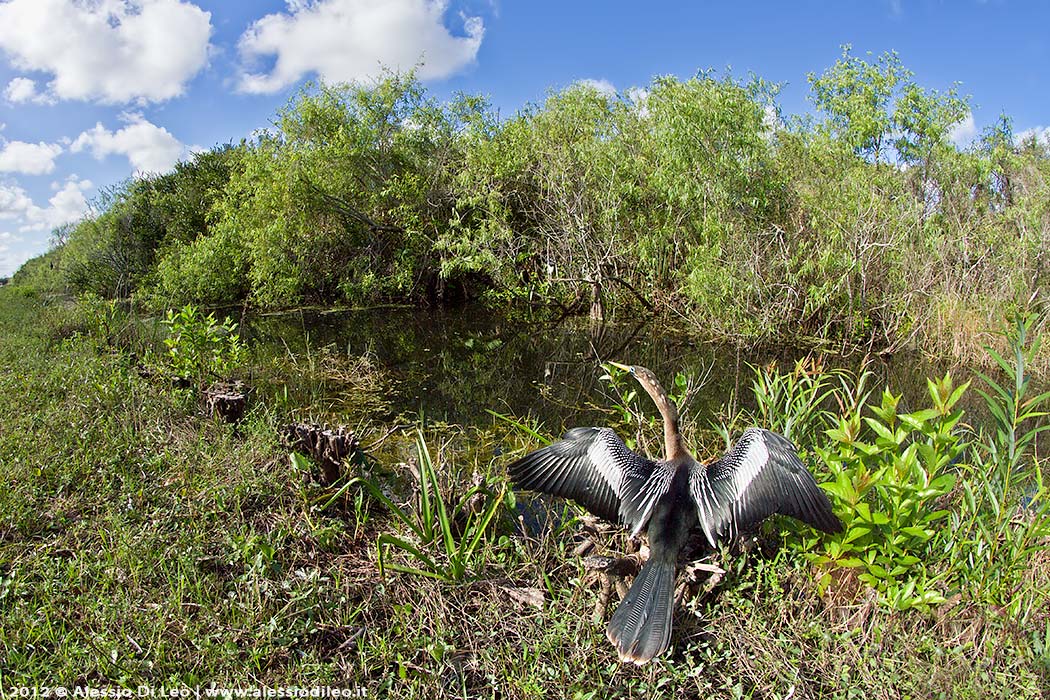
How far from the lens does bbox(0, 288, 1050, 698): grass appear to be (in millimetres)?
2059

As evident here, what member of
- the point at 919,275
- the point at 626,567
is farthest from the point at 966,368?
the point at 626,567

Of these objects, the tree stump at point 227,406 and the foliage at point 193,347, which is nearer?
the tree stump at point 227,406

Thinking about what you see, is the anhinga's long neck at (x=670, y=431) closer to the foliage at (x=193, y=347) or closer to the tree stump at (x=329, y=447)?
the tree stump at (x=329, y=447)

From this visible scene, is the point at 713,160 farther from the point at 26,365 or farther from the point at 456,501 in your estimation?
the point at 26,365

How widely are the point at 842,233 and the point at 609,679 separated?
26.9 feet

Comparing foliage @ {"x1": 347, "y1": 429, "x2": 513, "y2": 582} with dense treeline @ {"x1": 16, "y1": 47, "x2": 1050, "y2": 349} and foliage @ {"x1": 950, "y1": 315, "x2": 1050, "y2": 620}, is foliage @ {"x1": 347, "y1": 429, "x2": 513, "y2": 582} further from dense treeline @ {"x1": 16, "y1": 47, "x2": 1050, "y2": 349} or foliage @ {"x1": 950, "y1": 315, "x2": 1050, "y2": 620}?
dense treeline @ {"x1": 16, "y1": 47, "x2": 1050, "y2": 349}

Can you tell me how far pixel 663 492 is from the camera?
237 centimetres

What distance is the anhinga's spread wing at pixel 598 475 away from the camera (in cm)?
239

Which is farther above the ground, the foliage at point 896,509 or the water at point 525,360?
the water at point 525,360

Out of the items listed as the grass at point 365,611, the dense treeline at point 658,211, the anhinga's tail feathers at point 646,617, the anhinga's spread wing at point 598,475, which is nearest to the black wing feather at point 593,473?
the anhinga's spread wing at point 598,475

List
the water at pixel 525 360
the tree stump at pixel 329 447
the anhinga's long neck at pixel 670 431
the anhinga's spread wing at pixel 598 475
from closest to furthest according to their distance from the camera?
the anhinga's spread wing at pixel 598 475
the anhinga's long neck at pixel 670 431
the tree stump at pixel 329 447
the water at pixel 525 360

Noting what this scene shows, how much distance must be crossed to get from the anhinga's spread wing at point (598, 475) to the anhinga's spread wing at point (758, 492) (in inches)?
7.3

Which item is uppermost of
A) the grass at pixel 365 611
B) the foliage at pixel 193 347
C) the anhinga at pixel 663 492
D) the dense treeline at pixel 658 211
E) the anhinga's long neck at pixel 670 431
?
the dense treeline at pixel 658 211

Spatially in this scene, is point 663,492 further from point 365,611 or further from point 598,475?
point 365,611
